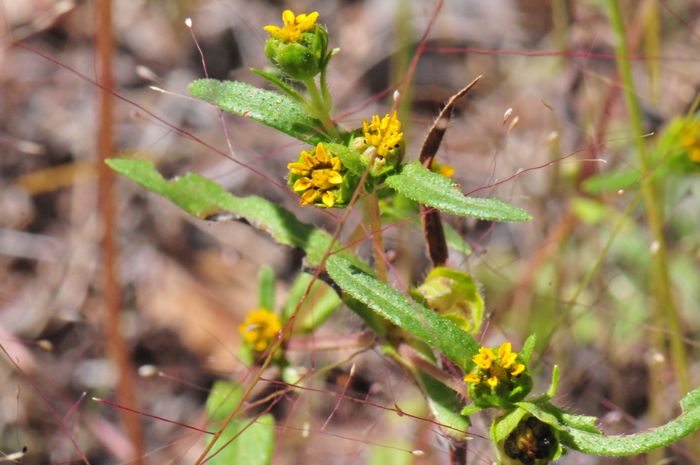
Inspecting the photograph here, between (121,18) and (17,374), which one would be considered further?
(121,18)

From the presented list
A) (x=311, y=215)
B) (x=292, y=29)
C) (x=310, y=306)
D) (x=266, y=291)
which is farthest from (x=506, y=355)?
(x=311, y=215)

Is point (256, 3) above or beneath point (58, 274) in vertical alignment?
above

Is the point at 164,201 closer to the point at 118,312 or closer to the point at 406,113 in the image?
the point at 118,312

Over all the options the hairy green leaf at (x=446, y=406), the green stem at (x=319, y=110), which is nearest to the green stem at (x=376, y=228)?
the green stem at (x=319, y=110)

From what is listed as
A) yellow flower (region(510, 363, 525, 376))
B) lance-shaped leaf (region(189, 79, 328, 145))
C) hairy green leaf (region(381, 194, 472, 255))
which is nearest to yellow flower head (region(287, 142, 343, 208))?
lance-shaped leaf (region(189, 79, 328, 145))

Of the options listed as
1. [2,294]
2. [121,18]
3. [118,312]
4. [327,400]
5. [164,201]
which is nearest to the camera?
[118,312]

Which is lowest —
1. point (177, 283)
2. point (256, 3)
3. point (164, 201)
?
point (177, 283)

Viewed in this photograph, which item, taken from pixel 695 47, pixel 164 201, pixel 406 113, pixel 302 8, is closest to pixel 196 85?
pixel 406 113
